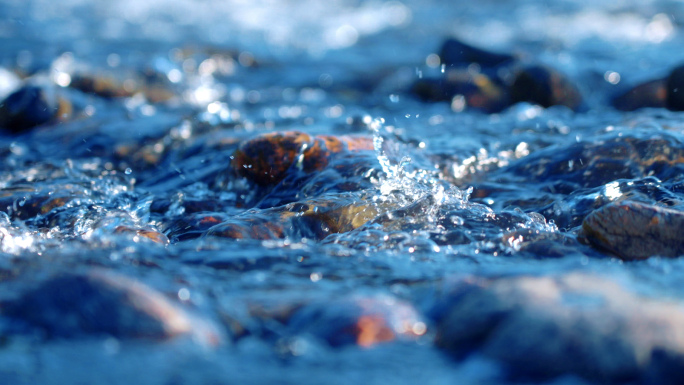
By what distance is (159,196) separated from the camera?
3721 mm

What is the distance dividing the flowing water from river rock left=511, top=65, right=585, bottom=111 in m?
0.15

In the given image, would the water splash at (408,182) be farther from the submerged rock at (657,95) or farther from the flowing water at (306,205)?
the submerged rock at (657,95)

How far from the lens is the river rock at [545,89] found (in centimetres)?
566

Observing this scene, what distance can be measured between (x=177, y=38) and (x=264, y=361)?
29.3 feet

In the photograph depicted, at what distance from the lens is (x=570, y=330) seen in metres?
1.73

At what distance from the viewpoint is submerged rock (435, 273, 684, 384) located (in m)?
1.66

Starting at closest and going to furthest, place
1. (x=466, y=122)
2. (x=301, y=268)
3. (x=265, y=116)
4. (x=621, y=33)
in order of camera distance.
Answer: (x=301, y=268)
(x=466, y=122)
(x=265, y=116)
(x=621, y=33)

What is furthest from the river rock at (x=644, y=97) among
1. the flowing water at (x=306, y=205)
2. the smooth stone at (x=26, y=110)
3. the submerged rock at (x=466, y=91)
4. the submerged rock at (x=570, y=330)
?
the smooth stone at (x=26, y=110)

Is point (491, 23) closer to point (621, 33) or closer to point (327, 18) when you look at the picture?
point (621, 33)

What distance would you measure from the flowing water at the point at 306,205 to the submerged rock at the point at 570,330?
0.05m

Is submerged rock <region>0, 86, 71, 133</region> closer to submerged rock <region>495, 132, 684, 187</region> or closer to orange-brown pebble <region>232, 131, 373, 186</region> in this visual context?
orange-brown pebble <region>232, 131, 373, 186</region>

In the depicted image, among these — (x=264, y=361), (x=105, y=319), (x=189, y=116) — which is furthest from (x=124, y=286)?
(x=189, y=116)

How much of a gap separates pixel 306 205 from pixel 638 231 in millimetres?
1475

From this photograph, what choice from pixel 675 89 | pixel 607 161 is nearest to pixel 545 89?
pixel 675 89
